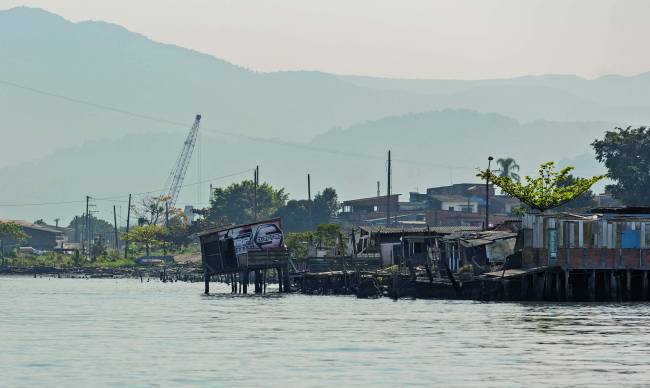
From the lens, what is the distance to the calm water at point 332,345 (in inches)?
1804

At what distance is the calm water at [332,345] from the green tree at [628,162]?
275 feet

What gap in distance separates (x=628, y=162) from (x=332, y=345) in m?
119

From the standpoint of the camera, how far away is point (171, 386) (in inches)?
1709

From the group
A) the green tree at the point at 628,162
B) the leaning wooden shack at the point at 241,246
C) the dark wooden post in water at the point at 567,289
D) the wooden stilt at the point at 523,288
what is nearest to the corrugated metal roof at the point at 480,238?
the wooden stilt at the point at 523,288

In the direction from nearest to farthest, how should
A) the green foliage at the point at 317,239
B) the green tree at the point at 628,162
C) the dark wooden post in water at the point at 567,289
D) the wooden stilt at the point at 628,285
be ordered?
the dark wooden post in water at the point at 567,289
the wooden stilt at the point at 628,285
the green foliage at the point at 317,239
the green tree at the point at 628,162

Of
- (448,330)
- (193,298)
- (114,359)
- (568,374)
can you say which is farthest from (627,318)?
(193,298)

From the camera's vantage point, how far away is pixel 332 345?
57.4 metres

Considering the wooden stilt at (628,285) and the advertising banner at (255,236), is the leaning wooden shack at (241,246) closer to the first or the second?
the advertising banner at (255,236)

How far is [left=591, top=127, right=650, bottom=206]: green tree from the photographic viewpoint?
165 metres

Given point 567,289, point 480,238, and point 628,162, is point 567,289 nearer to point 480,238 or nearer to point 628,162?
point 480,238

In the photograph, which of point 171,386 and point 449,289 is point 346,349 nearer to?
point 171,386

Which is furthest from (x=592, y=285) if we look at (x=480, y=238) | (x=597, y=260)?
(x=480, y=238)

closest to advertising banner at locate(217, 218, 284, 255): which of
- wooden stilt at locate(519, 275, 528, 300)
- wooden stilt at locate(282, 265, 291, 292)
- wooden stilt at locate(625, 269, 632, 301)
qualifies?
wooden stilt at locate(282, 265, 291, 292)

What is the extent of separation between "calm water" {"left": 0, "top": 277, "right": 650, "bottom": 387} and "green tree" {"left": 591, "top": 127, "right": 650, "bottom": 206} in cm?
8368
